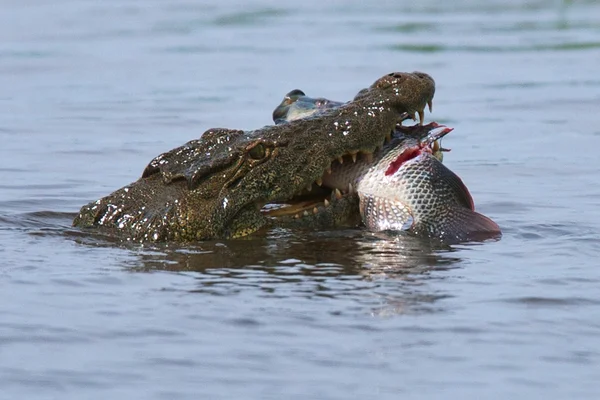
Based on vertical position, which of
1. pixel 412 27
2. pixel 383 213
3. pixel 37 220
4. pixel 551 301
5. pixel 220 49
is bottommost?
pixel 551 301

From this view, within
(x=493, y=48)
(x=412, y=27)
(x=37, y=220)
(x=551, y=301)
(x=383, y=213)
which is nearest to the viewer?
(x=551, y=301)

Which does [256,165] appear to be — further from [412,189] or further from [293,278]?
[293,278]

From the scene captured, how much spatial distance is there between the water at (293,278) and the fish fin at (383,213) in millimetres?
97

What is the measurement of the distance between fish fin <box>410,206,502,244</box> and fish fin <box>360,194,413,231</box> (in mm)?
88

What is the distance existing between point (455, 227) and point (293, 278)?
1.23 metres

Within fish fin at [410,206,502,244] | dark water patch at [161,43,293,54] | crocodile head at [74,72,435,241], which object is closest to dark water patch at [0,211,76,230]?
crocodile head at [74,72,435,241]

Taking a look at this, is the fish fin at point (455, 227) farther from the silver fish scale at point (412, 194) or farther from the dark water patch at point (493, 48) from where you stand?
the dark water patch at point (493, 48)

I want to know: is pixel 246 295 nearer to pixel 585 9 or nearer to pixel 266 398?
pixel 266 398

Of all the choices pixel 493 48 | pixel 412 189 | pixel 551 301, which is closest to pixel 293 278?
pixel 412 189

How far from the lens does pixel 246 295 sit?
593cm

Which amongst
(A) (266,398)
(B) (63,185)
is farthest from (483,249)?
(B) (63,185)

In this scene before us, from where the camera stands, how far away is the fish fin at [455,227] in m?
7.13

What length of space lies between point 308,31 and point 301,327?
14.9 m

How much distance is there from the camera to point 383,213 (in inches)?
286
